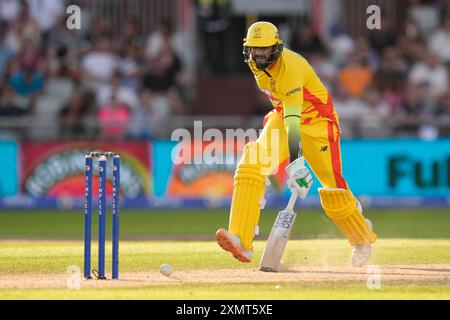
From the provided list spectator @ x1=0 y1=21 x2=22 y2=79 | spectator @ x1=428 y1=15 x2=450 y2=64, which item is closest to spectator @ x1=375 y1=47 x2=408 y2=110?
spectator @ x1=428 y1=15 x2=450 y2=64

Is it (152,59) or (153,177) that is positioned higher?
(152,59)

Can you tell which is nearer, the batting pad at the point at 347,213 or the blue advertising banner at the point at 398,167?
the batting pad at the point at 347,213

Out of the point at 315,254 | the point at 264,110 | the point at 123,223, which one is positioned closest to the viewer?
the point at 315,254

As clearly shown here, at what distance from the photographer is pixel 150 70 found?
864 inches

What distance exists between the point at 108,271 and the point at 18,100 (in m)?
10.8

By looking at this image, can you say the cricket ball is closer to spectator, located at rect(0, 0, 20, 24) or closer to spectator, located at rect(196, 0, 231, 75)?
spectator, located at rect(0, 0, 20, 24)

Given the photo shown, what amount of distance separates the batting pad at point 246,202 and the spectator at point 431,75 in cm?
→ 1094

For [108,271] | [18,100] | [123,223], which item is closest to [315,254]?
[108,271]

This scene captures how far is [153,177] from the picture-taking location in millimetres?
19469

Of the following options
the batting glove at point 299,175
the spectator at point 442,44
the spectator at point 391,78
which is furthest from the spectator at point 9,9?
the batting glove at point 299,175

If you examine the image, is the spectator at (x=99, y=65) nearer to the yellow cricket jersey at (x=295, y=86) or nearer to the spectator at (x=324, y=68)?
the spectator at (x=324, y=68)

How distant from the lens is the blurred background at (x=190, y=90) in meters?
19.5

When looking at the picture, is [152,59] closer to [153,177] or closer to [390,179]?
[153,177]
